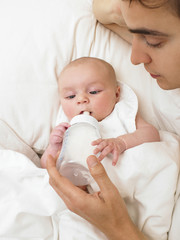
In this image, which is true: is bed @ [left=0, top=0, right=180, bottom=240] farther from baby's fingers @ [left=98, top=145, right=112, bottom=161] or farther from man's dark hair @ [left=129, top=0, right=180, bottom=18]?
man's dark hair @ [left=129, top=0, right=180, bottom=18]

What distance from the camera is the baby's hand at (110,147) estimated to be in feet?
3.64

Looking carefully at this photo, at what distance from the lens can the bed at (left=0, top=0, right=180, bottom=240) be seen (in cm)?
118

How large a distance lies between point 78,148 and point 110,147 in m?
0.17

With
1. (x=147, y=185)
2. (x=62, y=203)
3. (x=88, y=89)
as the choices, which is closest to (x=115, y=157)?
(x=147, y=185)

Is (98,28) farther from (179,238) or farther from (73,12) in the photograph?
(179,238)

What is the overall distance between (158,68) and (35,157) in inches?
31.6

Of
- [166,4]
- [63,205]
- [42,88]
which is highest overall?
[166,4]

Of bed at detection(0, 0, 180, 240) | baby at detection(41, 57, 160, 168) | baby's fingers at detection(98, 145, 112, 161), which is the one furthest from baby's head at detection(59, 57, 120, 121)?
baby's fingers at detection(98, 145, 112, 161)

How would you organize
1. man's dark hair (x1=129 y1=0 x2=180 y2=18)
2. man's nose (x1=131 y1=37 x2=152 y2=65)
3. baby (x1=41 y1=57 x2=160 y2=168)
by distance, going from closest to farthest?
1. man's dark hair (x1=129 y1=0 x2=180 y2=18)
2. man's nose (x1=131 y1=37 x2=152 y2=65)
3. baby (x1=41 y1=57 x2=160 y2=168)

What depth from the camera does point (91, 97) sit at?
4.48 ft

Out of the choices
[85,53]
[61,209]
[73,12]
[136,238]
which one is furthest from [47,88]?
[136,238]

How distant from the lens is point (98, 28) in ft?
5.40

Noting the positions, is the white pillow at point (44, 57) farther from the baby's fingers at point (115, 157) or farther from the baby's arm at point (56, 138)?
the baby's fingers at point (115, 157)

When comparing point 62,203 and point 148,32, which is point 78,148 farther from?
point 148,32
